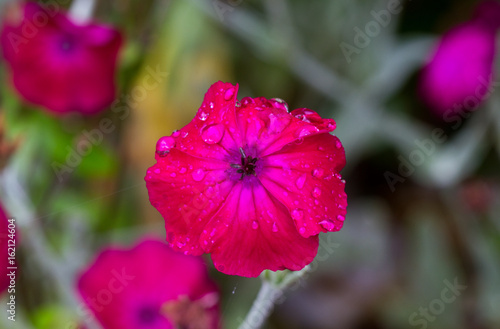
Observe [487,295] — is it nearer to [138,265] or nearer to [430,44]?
[430,44]

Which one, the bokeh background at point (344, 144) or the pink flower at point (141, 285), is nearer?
the pink flower at point (141, 285)

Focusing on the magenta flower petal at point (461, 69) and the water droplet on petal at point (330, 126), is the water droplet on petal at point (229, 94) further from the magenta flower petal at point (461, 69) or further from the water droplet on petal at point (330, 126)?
the magenta flower petal at point (461, 69)

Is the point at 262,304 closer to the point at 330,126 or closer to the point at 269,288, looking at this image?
the point at 269,288

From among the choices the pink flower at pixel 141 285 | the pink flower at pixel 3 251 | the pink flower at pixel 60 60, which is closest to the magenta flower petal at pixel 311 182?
the pink flower at pixel 141 285

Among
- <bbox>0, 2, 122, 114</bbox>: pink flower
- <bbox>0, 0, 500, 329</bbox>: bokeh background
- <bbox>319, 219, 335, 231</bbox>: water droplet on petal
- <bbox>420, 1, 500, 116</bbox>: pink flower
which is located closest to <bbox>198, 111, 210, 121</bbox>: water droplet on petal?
<bbox>319, 219, 335, 231</bbox>: water droplet on petal

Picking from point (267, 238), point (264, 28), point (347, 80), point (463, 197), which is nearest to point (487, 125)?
point (463, 197)

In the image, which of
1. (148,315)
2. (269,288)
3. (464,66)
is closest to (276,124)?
(269,288)
